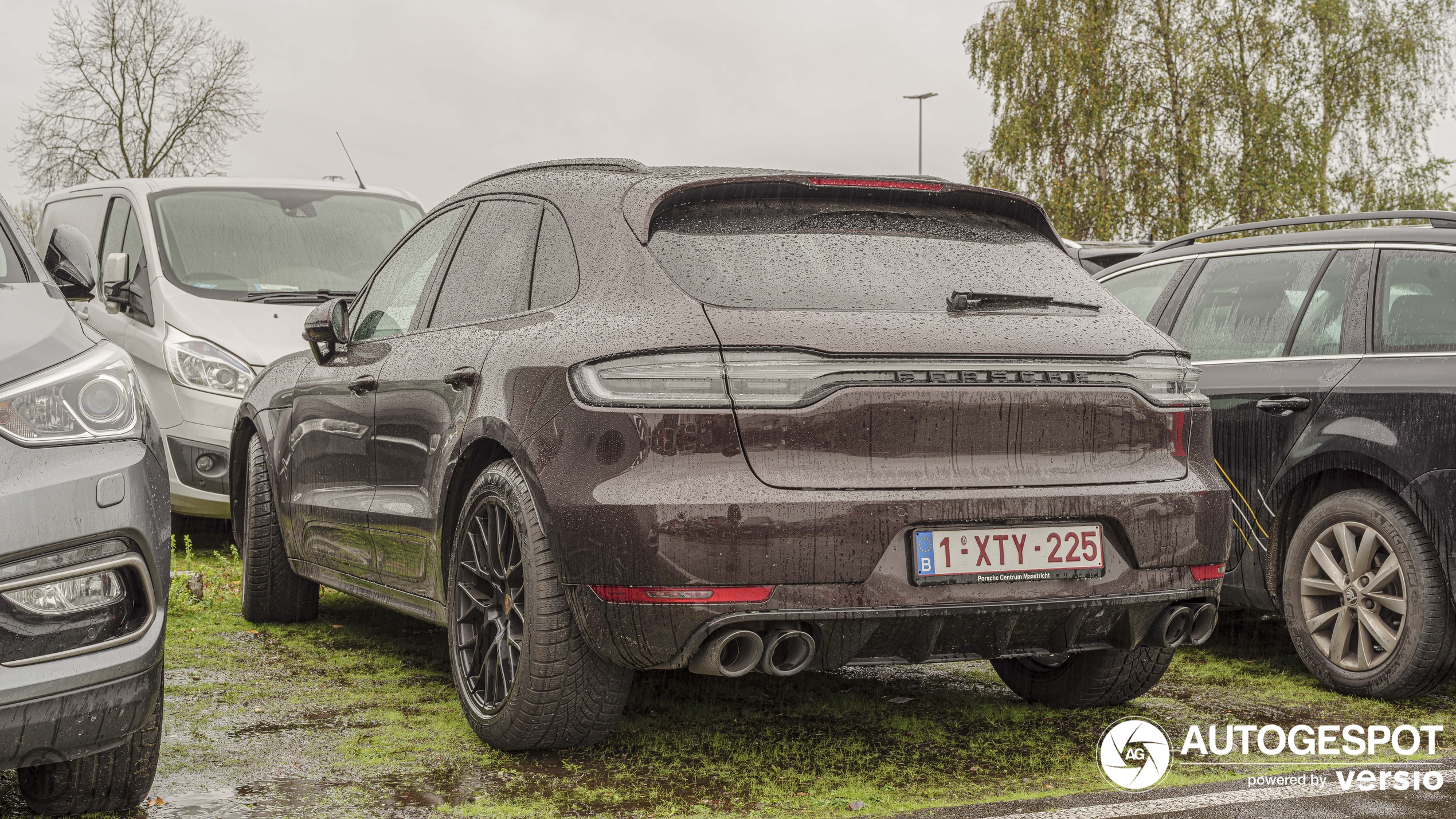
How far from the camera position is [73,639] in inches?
126

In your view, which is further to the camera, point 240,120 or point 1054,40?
point 240,120

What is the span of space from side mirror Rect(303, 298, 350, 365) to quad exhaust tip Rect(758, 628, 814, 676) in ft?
7.90

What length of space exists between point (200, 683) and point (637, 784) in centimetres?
198

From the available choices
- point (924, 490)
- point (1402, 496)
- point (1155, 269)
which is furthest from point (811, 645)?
point (1155, 269)

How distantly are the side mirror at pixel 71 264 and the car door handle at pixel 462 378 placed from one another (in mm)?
1133

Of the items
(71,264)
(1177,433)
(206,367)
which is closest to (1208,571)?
(1177,433)

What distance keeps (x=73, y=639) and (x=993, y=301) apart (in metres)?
2.41

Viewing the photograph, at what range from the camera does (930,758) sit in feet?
14.2

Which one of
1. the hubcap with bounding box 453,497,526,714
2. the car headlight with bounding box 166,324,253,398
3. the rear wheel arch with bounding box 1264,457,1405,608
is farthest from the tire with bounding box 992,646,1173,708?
the car headlight with bounding box 166,324,253,398

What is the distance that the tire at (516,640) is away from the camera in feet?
12.8

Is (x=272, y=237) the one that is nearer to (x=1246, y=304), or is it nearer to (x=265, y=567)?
(x=265, y=567)

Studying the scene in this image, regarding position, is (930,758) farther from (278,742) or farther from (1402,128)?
(1402,128)

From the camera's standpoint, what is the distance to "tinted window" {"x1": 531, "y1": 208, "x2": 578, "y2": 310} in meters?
4.21

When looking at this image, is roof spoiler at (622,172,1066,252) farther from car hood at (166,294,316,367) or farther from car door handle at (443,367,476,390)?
car hood at (166,294,316,367)
